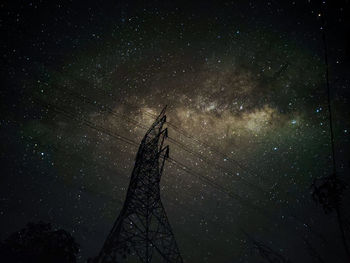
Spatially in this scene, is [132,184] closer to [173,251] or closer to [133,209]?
[133,209]

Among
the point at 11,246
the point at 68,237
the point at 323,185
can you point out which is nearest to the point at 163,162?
the point at 323,185

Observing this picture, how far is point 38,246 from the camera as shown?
58.0ft

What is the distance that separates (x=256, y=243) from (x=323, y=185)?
57.1 ft

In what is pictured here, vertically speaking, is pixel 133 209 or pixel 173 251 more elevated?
pixel 133 209

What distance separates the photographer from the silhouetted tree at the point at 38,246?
1706 cm

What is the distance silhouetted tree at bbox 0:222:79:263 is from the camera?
56.0 ft

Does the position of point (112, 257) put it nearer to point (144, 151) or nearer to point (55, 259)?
point (144, 151)

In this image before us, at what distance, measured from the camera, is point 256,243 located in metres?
19.5

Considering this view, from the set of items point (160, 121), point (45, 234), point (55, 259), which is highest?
point (160, 121)

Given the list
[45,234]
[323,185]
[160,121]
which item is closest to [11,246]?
[45,234]

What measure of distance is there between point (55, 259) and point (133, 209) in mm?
11402

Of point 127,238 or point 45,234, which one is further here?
point 45,234

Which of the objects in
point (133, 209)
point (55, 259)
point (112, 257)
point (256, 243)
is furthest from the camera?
point (256, 243)

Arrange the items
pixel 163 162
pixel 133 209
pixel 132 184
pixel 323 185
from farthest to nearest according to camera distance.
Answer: pixel 163 162, pixel 132 184, pixel 133 209, pixel 323 185
